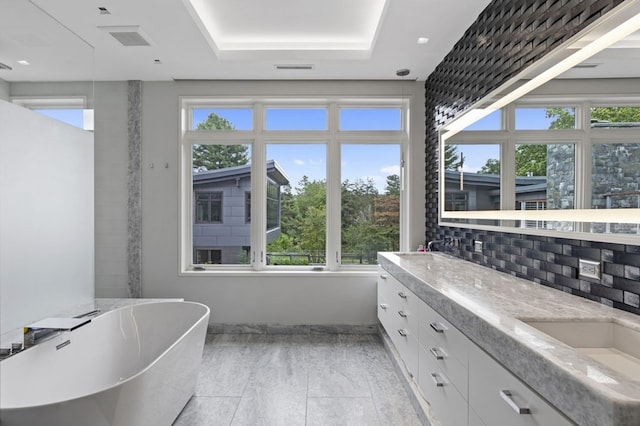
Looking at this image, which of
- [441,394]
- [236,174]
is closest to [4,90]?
[236,174]

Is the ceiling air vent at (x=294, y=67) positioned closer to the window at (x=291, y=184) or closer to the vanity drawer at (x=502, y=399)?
the window at (x=291, y=184)

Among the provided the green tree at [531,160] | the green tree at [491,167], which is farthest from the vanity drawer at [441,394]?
the green tree at [491,167]

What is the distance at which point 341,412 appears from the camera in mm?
2232

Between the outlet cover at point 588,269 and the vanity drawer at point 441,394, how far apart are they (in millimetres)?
800

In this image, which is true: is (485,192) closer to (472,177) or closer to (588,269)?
(472,177)

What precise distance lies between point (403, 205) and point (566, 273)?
2.21m

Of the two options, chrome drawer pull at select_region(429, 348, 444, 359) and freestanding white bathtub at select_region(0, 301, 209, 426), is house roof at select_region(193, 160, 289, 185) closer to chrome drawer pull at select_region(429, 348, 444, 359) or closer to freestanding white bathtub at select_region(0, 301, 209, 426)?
freestanding white bathtub at select_region(0, 301, 209, 426)

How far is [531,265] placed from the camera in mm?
1855

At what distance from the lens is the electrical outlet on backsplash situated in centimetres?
128

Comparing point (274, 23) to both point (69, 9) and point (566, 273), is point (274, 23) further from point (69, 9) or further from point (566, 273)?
point (566, 273)

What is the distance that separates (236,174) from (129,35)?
1625 mm

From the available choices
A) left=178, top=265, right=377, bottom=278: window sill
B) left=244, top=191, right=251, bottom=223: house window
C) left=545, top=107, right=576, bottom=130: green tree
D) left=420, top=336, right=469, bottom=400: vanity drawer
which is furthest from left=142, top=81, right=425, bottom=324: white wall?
left=545, top=107, right=576, bottom=130: green tree

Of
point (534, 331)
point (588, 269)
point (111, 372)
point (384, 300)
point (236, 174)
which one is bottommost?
point (111, 372)

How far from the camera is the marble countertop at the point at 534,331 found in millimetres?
738
